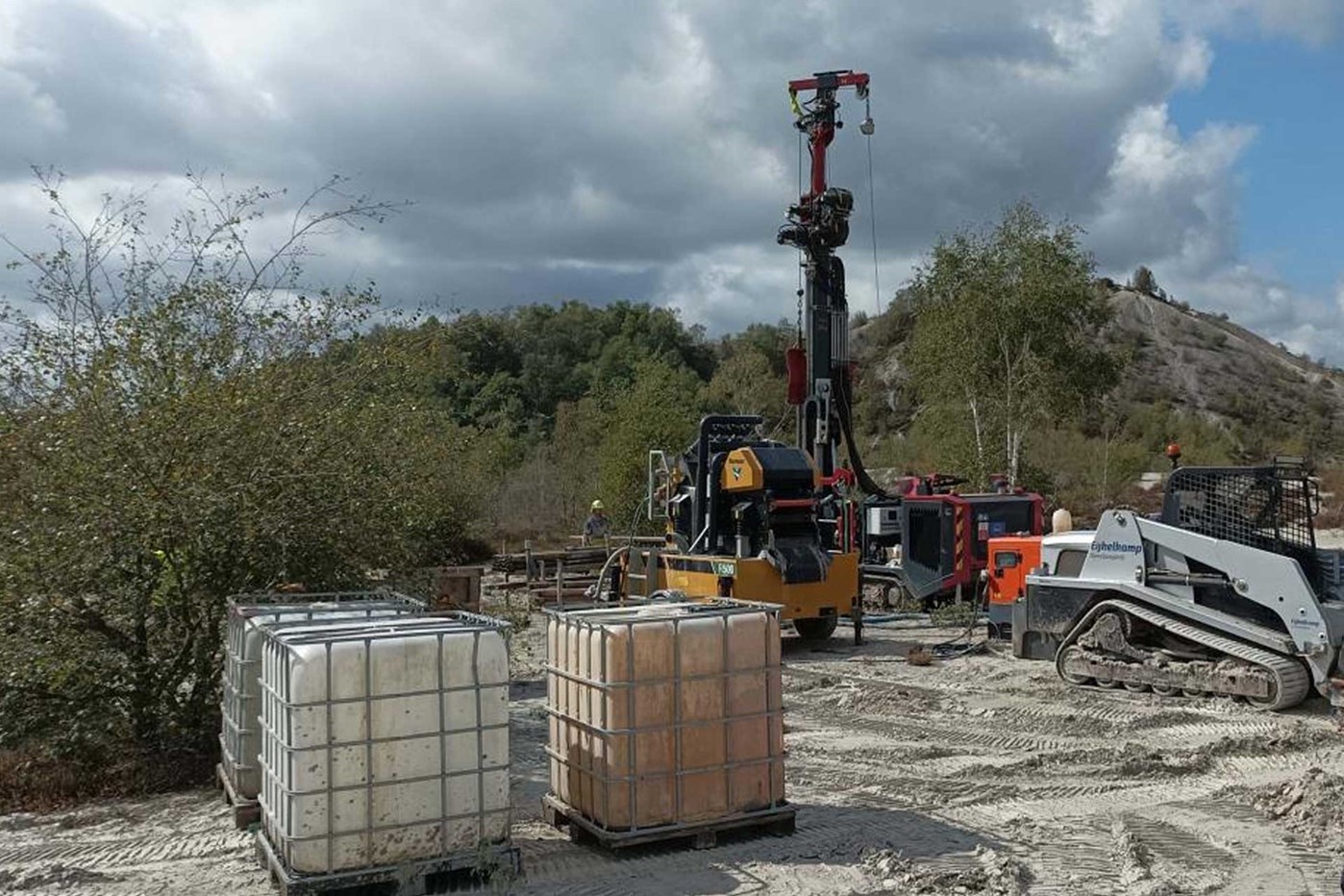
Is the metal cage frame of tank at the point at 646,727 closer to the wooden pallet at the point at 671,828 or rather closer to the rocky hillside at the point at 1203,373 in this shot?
the wooden pallet at the point at 671,828

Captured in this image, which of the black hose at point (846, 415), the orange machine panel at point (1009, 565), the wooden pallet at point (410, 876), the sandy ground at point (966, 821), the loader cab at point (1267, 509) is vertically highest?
the black hose at point (846, 415)

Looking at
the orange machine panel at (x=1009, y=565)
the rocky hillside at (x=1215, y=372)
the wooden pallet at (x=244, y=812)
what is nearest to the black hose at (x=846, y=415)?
the orange machine panel at (x=1009, y=565)

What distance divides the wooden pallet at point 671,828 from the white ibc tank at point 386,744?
26.2 inches

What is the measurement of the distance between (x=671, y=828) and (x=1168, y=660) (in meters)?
6.59

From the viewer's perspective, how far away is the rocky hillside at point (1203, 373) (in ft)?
218

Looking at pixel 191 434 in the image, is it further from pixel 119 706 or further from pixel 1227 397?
pixel 1227 397

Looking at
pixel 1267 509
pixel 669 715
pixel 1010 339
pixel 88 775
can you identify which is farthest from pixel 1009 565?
pixel 1010 339

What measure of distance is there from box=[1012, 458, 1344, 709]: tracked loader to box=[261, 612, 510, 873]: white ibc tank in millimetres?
7308

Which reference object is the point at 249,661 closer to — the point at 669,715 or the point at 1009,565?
the point at 669,715

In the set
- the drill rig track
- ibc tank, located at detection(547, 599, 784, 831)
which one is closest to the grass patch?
ibc tank, located at detection(547, 599, 784, 831)

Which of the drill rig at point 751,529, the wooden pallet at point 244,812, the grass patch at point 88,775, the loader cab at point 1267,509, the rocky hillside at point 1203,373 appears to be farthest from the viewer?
the rocky hillside at point 1203,373

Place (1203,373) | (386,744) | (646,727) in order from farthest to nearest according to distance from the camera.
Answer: (1203,373), (646,727), (386,744)

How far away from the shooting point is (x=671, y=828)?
22.1 feet

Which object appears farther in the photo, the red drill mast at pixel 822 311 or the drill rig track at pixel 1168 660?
the red drill mast at pixel 822 311
